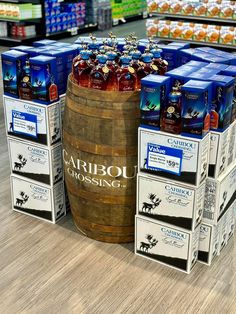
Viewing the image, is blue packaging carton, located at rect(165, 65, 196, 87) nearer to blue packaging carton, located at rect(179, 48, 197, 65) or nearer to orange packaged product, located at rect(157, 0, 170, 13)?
blue packaging carton, located at rect(179, 48, 197, 65)

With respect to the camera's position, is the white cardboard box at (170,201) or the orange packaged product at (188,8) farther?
the orange packaged product at (188,8)

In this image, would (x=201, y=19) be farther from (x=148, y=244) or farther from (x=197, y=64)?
(x=148, y=244)

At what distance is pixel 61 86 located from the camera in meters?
2.79

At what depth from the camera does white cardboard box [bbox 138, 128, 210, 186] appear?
2248 millimetres

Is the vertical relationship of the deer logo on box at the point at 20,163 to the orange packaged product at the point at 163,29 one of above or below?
below

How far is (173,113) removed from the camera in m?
2.25

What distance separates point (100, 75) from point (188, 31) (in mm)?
4144

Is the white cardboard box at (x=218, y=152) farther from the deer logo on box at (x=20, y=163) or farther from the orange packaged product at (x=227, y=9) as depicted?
the orange packaged product at (x=227, y=9)

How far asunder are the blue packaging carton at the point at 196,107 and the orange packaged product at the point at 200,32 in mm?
4201

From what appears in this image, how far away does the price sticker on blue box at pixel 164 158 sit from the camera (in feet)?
7.56

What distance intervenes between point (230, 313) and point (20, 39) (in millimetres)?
6817

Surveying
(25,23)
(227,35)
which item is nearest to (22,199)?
(227,35)

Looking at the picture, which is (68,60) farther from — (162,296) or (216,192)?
(162,296)

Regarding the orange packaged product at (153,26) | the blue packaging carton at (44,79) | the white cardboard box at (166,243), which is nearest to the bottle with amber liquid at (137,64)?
the blue packaging carton at (44,79)
